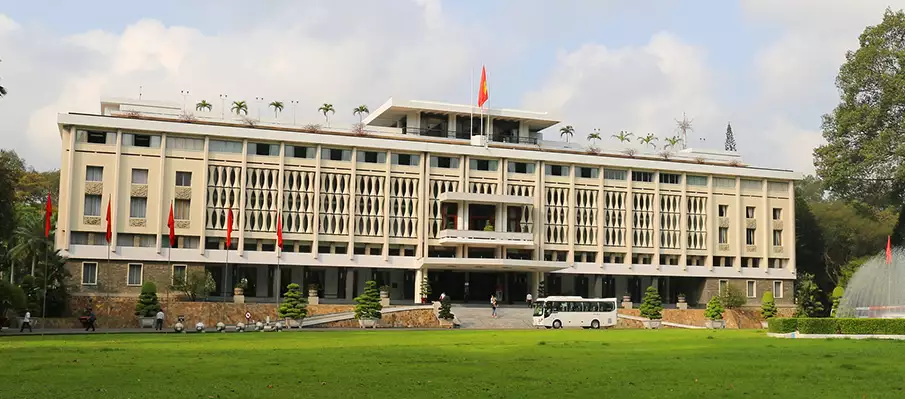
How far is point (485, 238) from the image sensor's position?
7162 centimetres

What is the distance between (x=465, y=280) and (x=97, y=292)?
2585 cm

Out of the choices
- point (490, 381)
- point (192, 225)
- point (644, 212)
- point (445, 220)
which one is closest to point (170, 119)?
point (192, 225)

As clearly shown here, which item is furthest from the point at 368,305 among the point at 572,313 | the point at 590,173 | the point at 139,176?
the point at 590,173

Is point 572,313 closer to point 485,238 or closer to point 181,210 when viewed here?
point 485,238

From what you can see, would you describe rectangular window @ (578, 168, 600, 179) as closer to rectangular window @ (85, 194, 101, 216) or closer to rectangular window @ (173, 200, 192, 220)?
rectangular window @ (173, 200, 192, 220)

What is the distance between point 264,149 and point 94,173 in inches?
434

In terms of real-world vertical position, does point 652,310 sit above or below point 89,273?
below

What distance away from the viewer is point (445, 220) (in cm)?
7256

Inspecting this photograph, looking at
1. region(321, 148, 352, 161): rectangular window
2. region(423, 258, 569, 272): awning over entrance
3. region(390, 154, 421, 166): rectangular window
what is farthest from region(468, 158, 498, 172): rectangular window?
region(321, 148, 352, 161): rectangular window

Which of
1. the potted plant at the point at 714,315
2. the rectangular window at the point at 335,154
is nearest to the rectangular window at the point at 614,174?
the potted plant at the point at 714,315

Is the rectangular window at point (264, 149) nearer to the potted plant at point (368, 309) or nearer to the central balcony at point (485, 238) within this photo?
the central balcony at point (485, 238)

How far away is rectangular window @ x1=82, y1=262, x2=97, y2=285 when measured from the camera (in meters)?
63.5

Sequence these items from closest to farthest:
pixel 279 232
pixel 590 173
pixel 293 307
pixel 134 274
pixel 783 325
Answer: pixel 783 325
pixel 293 307
pixel 134 274
pixel 279 232
pixel 590 173

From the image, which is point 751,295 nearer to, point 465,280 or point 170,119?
point 465,280
